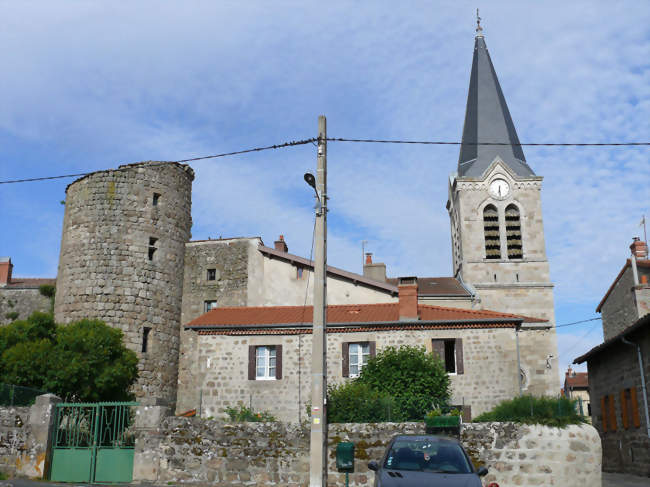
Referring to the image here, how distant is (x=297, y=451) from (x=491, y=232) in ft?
96.9

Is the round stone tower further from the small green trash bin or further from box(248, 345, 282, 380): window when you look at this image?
the small green trash bin

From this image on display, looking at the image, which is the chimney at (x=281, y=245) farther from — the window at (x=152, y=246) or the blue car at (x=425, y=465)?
the blue car at (x=425, y=465)

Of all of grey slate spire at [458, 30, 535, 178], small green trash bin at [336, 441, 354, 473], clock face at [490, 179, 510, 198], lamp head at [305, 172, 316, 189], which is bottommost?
small green trash bin at [336, 441, 354, 473]

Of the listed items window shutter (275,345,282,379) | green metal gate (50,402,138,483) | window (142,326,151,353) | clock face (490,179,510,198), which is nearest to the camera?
green metal gate (50,402,138,483)

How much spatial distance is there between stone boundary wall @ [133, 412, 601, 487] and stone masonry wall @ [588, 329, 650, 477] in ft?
17.5

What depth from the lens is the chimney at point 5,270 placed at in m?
36.4

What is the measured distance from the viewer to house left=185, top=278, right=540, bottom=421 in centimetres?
1883

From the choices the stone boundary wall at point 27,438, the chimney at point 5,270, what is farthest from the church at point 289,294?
the chimney at point 5,270

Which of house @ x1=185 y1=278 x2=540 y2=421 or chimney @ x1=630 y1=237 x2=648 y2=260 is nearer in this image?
house @ x1=185 y1=278 x2=540 y2=421

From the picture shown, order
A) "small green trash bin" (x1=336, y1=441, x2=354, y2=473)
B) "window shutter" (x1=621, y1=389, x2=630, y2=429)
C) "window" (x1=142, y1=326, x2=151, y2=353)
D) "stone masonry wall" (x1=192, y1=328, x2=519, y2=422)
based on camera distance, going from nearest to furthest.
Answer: "small green trash bin" (x1=336, y1=441, x2=354, y2=473) → "window shutter" (x1=621, y1=389, x2=630, y2=429) → "stone masonry wall" (x1=192, y1=328, x2=519, y2=422) → "window" (x1=142, y1=326, x2=151, y2=353)

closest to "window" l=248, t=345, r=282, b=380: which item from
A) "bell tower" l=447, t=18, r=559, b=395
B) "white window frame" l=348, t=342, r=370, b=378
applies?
"white window frame" l=348, t=342, r=370, b=378

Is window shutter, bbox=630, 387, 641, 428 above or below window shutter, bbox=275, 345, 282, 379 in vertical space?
below

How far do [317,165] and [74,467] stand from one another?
806 centimetres

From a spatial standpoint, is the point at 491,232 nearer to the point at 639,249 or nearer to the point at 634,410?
the point at 639,249
